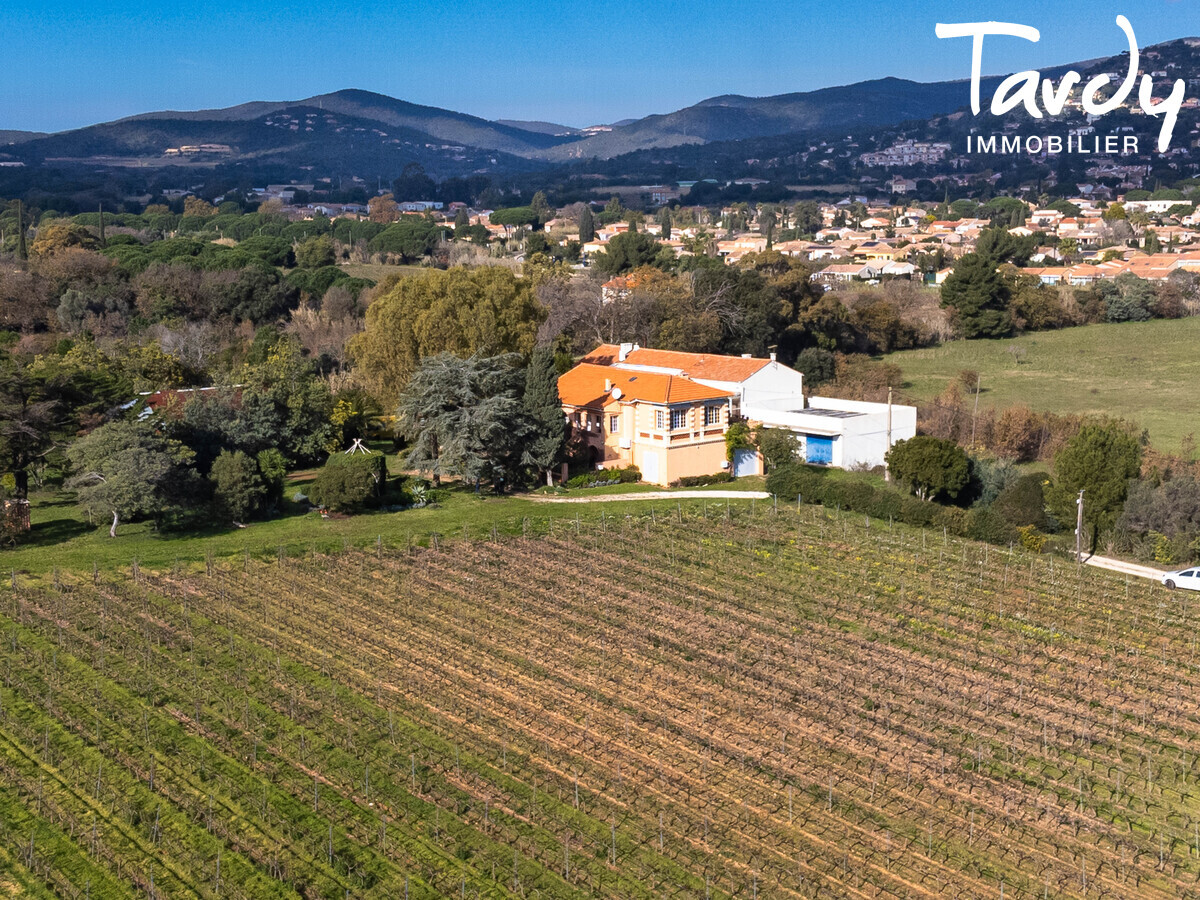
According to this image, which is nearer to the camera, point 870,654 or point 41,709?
point 41,709

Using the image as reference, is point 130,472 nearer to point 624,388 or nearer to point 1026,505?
point 624,388

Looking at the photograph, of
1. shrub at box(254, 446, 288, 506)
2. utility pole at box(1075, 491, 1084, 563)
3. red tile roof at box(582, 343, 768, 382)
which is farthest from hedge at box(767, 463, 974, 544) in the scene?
shrub at box(254, 446, 288, 506)

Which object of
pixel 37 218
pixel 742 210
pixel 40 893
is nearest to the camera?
pixel 40 893

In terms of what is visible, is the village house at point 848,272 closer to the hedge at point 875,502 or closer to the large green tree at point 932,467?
the large green tree at point 932,467

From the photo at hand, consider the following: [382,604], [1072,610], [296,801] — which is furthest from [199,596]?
[1072,610]

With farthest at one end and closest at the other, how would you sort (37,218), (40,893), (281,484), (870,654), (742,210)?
(742,210) → (37,218) → (281,484) → (870,654) → (40,893)

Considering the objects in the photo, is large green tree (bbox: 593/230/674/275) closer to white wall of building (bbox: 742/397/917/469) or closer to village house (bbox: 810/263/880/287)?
village house (bbox: 810/263/880/287)

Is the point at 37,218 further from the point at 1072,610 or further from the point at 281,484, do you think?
the point at 1072,610
